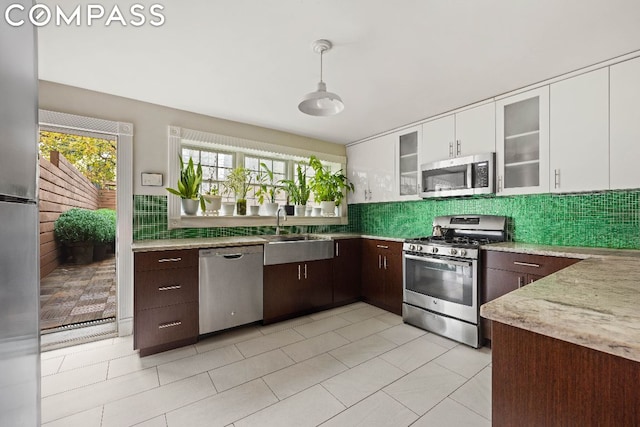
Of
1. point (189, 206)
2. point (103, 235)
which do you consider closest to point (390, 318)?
point (189, 206)

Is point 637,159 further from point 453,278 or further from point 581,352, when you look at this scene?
point 581,352

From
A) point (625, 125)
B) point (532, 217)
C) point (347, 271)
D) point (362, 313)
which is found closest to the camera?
point (625, 125)

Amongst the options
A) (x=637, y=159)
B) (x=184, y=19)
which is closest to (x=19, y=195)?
(x=184, y=19)

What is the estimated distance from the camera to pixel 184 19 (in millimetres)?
1679

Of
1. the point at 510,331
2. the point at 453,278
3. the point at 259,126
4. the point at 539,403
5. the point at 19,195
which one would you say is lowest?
the point at 453,278

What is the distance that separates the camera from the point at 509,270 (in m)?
2.36

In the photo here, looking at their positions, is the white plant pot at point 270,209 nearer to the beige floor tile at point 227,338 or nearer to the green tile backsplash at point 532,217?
the green tile backsplash at point 532,217

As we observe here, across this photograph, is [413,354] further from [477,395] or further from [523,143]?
[523,143]

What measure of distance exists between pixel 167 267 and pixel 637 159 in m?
3.85

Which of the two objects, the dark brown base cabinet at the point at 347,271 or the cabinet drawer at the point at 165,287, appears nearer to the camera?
the cabinet drawer at the point at 165,287

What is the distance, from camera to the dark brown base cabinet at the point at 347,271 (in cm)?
349

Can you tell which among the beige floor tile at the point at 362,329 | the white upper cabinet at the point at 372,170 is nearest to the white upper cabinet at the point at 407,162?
the white upper cabinet at the point at 372,170

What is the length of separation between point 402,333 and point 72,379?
2.77 metres

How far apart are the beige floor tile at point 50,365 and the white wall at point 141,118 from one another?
1.56 meters
